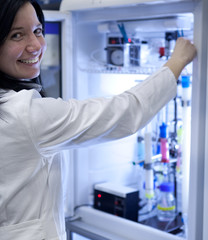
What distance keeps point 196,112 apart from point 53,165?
0.55 metres

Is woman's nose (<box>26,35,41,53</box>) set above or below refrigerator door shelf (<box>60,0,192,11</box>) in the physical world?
below

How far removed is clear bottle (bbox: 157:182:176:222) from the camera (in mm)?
1938

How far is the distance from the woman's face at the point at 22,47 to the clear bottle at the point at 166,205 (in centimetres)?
93

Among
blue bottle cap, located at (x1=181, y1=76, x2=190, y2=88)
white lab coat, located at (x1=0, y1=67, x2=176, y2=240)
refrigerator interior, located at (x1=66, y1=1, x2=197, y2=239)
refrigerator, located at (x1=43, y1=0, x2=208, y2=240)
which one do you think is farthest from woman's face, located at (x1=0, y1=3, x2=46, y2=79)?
blue bottle cap, located at (x1=181, y1=76, x2=190, y2=88)

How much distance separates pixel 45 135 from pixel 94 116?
0.16 m

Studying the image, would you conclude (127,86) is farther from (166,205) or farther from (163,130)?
(166,205)

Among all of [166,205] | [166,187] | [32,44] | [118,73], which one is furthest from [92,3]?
[166,205]

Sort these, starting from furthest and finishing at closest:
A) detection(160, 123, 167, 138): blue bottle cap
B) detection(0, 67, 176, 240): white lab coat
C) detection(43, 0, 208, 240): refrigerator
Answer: detection(160, 123, 167, 138): blue bottle cap < detection(43, 0, 208, 240): refrigerator < detection(0, 67, 176, 240): white lab coat

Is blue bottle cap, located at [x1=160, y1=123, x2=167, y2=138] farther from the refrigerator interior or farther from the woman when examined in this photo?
the woman

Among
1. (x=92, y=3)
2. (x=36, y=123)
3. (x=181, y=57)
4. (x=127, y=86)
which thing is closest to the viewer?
(x=36, y=123)

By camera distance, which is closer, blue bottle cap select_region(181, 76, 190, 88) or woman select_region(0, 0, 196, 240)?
woman select_region(0, 0, 196, 240)

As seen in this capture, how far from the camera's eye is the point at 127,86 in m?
2.12

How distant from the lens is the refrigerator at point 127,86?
4.86ft

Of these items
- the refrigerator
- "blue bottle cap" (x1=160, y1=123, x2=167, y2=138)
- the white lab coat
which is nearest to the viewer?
the white lab coat
